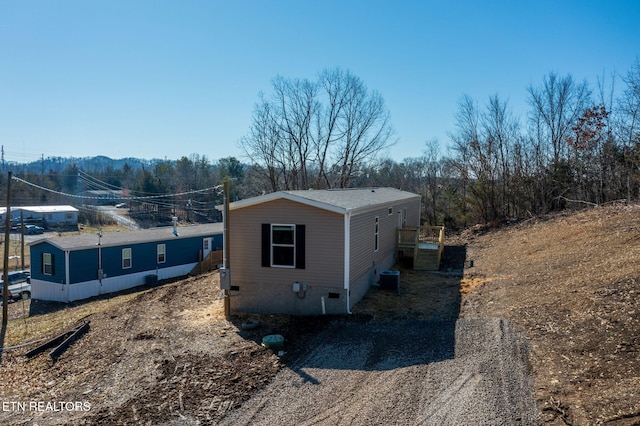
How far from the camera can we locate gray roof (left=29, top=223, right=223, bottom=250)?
19062 mm

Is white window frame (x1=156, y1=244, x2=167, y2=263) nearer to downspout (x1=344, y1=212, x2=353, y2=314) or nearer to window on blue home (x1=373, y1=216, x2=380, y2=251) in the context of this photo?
window on blue home (x1=373, y1=216, x2=380, y2=251)

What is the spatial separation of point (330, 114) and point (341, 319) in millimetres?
23878

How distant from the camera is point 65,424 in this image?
5883mm

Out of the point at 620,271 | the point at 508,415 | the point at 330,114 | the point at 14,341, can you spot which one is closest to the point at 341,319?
the point at 508,415

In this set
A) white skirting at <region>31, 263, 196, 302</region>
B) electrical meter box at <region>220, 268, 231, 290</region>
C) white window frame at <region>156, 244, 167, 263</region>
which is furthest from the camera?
white window frame at <region>156, 244, 167, 263</region>

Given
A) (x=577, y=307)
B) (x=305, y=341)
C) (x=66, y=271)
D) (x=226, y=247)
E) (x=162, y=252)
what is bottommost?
(x=66, y=271)

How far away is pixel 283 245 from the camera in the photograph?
404 inches

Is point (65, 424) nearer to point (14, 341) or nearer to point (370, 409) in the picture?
point (370, 409)

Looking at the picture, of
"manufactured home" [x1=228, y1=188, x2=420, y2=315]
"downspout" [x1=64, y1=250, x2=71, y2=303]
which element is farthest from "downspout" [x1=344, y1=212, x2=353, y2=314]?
"downspout" [x1=64, y1=250, x2=71, y2=303]

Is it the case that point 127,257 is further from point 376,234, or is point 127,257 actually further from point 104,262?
point 376,234

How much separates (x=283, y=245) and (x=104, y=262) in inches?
537

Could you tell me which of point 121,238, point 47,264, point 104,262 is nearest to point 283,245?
point 104,262

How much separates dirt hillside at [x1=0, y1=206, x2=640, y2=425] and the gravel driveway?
31 cm

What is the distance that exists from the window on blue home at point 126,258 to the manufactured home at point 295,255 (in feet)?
40.6
